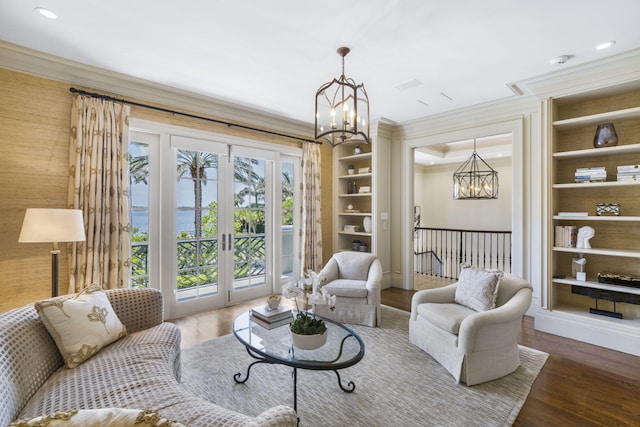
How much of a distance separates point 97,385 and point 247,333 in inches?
39.2

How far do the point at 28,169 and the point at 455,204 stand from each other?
29.0 feet

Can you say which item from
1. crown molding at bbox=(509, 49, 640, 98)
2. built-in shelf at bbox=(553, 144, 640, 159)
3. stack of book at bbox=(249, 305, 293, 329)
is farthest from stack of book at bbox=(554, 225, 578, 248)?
stack of book at bbox=(249, 305, 293, 329)

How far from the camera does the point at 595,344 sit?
3.10 m

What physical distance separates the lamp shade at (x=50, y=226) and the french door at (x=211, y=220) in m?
1.09

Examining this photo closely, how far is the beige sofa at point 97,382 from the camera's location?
4.25 feet

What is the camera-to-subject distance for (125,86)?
3389 millimetres

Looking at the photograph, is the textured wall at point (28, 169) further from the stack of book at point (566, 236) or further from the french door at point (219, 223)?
the stack of book at point (566, 236)

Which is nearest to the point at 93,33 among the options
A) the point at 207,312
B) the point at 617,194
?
the point at 207,312

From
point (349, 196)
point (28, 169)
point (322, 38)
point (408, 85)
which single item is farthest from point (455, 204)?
point (28, 169)

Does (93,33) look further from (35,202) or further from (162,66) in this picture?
(35,202)

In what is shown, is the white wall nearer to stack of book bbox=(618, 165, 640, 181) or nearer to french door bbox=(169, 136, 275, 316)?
stack of book bbox=(618, 165, 640, 181)

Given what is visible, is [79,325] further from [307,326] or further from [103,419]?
[307,326]

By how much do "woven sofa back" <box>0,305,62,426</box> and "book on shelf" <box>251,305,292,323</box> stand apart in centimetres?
127

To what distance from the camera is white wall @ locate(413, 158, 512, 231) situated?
785 centimetres
